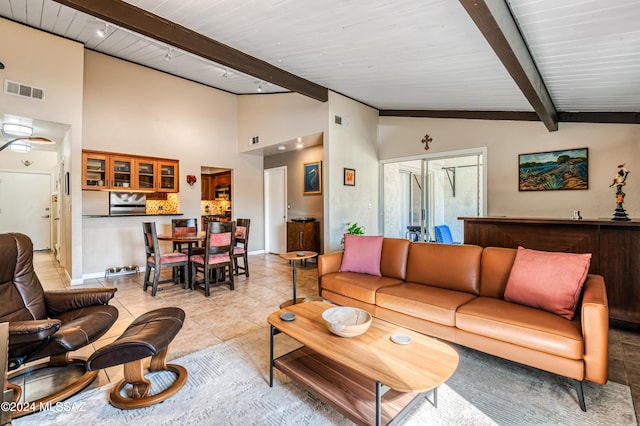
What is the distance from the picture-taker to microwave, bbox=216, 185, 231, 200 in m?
8.26

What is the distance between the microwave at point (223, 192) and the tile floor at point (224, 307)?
2.99 meters

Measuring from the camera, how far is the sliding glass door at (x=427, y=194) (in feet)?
19.4

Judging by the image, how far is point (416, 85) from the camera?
14.2 feet

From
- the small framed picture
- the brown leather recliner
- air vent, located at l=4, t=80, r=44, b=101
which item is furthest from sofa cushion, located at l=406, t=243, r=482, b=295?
air vent, located at l=4, t=80, r=44, b=101

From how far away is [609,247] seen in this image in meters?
3.01

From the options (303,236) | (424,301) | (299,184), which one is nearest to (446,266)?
(424,301)

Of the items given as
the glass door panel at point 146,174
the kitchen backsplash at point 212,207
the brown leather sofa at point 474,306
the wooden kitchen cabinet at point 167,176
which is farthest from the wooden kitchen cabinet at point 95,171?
the brown leather sofa at point 474,306

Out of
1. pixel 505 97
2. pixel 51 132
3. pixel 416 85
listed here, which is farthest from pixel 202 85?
pixel 505 97

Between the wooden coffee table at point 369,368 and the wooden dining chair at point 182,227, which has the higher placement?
the wooden dining chair at point 182,227

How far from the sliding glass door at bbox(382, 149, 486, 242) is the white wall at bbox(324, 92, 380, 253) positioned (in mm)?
392

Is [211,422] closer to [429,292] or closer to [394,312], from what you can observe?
[394,312]

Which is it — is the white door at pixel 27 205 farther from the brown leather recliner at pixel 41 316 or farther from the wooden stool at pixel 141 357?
the wooden stool at pixel 141 357

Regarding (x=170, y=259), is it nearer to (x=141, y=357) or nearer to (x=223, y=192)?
(x=141, y=357)

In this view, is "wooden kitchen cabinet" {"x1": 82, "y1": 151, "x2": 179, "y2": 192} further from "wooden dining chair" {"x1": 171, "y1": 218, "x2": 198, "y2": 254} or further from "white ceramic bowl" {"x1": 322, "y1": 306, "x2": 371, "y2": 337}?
"white ceramic bowl" {"x1": 322, "y1": 306, "x2": 371, "y2": 337}
